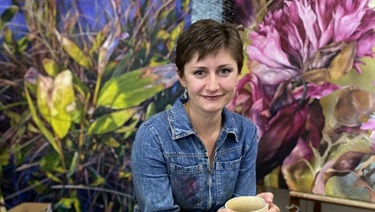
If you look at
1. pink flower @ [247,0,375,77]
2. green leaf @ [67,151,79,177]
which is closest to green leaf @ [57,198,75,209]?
green leaf @ [67,151,79,177]

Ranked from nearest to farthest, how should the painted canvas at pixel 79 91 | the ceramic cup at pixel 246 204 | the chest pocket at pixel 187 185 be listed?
the ceramic cup at pixel 246 204
the chest pocket at pixel 187 185
the painted canvas at pixel 79 91

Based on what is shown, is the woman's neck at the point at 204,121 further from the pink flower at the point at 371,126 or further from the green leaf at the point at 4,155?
the green leaf at the point at 4,155

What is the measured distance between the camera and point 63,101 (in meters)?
1.80

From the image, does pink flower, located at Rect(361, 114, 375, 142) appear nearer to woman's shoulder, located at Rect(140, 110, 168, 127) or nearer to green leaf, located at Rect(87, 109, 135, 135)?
→ woman's shoulder, located at Rect(140, 110, 168, 127)

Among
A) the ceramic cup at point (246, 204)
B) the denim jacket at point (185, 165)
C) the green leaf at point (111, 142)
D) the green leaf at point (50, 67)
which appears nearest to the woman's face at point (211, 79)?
the denim jacket at point (185, 165)

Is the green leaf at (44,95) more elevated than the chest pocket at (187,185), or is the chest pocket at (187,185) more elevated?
the green leaf at (44,95)

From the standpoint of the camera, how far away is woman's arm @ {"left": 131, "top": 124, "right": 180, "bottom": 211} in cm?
102

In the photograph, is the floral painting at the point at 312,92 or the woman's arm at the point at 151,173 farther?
the floral painting at the point at 312,92

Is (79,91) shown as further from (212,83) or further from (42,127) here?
(212,83)

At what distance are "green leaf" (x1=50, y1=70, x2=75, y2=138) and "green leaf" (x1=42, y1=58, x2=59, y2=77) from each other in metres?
0.02

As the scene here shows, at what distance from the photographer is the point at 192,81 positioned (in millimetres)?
1019

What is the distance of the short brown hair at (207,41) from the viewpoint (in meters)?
0.99

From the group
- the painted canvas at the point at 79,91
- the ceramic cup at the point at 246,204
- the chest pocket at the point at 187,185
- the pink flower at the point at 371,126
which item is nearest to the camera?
the ceramic cup at the point at 246,204

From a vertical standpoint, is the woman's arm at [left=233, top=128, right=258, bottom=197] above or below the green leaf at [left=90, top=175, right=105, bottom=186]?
above
